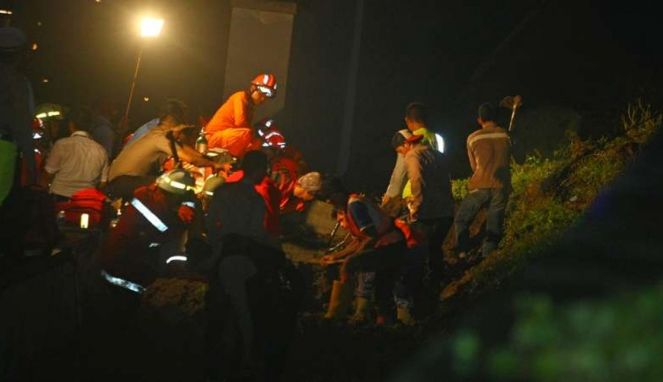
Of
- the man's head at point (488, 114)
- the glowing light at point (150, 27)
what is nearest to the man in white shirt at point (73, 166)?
the glowing light at point (150, 27)

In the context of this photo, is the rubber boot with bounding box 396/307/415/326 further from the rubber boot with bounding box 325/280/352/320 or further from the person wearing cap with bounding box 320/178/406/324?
the rubber boot with bounding box 325/280/352/320

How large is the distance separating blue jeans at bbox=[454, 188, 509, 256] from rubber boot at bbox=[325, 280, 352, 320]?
5.47 ft

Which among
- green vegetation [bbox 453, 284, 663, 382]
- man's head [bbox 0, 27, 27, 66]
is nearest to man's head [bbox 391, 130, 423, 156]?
man's head [bbox 0, 27, 27, 66]

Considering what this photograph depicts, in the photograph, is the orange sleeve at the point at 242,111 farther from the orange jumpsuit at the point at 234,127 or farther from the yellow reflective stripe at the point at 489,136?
the yellow reflective stripe at the point at 489,136

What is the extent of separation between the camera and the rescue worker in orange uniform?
12312 mm

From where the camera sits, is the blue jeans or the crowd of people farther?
the blue jeans

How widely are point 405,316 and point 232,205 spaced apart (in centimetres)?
238

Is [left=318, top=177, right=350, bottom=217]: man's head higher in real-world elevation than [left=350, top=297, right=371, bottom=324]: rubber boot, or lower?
higher

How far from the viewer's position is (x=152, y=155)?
10125mm

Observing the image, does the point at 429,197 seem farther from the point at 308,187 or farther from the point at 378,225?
the point at 308,187

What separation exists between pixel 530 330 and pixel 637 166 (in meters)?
0.60

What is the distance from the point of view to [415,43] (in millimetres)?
15203

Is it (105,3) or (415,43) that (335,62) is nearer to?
(415,43)

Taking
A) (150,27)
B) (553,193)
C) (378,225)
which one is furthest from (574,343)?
(150,27)
